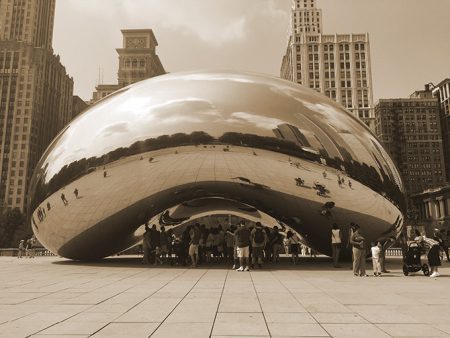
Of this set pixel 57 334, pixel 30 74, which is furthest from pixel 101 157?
pixel 30 74

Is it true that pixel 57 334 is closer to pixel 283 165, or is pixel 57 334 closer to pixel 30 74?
pixel 283 165

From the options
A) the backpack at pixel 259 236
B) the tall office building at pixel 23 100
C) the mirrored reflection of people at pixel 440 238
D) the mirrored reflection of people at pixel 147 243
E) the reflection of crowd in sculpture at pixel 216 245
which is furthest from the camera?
the tall office building at pixel 23 100

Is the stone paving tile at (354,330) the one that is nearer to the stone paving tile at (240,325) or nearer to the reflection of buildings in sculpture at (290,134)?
the stone paving tile at (240,325)

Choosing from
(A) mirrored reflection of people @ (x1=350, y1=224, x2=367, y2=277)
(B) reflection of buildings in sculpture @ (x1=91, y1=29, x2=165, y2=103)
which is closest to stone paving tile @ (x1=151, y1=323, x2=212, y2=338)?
(A) mirrored reflection of people @ (x1=350, y1=224, x2=367, y2=277)

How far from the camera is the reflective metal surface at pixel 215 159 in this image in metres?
11.8

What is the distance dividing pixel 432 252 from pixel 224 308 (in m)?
7.33

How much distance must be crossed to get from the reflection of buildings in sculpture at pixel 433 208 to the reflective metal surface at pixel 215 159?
344 ft

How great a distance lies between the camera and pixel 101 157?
12125mm

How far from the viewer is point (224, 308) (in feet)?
19.9

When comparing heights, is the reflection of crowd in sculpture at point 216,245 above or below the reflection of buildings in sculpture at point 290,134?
below

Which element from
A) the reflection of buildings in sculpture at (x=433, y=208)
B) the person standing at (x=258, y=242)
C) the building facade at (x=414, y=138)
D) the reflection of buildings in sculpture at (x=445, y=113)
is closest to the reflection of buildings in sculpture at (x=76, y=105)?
the building facade at (x=414, y=138)

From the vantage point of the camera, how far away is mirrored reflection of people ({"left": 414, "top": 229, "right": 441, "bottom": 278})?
1113cm

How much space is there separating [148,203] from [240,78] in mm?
4414

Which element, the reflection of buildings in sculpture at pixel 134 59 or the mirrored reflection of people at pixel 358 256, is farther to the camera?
the reflection of buildings in sculpture at pixel 134 59
